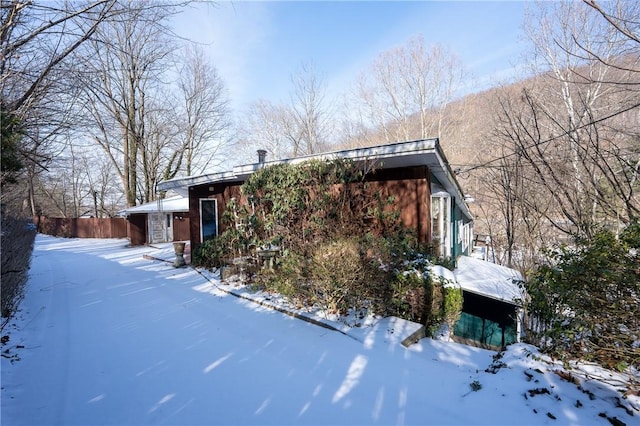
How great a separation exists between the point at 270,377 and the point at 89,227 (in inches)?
1071

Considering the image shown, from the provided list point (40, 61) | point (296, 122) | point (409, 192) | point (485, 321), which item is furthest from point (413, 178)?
point (296, 122)

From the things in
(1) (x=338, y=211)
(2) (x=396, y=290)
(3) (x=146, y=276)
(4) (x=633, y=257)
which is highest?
(1) (x=338, y=211)

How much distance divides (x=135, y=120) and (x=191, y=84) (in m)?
4.92

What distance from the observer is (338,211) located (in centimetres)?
629

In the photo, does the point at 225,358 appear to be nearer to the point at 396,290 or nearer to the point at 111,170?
the point at 396,290

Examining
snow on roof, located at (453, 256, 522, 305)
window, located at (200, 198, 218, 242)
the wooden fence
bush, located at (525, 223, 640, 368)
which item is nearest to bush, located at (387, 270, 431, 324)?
snow on roof, located at (453, 256, 522, 305)

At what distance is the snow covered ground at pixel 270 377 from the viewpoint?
2441 millimetres

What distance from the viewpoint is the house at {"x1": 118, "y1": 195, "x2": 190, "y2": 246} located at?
16.8 m

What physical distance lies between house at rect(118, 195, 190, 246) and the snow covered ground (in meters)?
13.1

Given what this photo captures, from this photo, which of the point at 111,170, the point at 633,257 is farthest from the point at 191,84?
the point at 633,257

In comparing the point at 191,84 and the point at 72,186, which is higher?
the point at 191,84

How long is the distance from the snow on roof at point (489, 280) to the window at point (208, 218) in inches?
300

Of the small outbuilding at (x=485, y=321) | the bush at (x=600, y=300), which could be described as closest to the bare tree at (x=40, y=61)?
the bush at (x=600, y=300)

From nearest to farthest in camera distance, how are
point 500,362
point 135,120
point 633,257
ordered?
point 633,257
point 500,362
point 135,120
